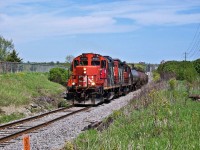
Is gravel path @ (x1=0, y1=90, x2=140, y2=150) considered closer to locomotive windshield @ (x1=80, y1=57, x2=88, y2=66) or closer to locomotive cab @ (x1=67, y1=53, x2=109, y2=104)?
locomotive cab @ (x1=67, y1=53, x2=109, y2=104)

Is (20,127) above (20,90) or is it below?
below

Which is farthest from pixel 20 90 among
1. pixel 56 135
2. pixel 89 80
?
pixel 56 135

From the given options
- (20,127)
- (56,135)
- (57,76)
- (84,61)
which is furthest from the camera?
(57,76)

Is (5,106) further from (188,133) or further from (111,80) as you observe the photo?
(188,133)

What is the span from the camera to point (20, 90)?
2975 cm

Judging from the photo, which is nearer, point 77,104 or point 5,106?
point 5,106

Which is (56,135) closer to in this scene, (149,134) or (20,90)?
(149,134)

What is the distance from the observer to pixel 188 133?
11.1 meters

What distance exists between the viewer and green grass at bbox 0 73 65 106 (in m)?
25.0

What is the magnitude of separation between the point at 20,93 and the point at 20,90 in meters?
1.56

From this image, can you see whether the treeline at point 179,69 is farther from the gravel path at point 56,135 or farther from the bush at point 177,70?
the gravel path at point 56,135

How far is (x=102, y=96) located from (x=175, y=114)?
46.6 ft

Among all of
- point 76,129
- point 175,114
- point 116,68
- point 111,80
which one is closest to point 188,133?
point 175,114

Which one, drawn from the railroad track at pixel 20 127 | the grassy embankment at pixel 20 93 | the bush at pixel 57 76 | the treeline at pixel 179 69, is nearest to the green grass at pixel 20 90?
the grassy embankment at pixel 20 93
